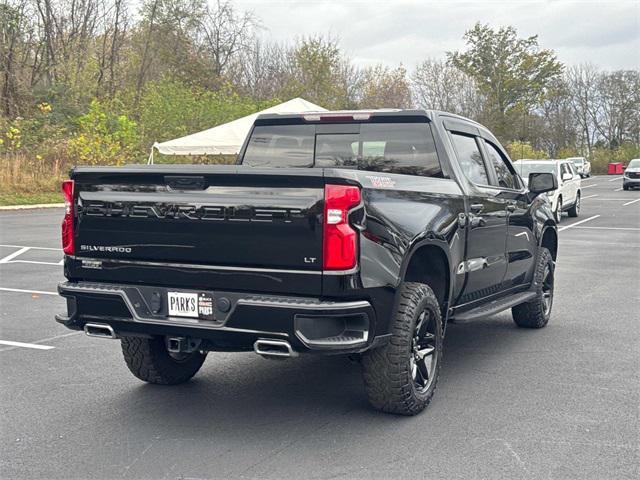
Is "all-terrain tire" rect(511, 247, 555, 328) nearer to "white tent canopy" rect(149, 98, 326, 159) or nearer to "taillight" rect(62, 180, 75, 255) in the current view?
"taillight" rect(62, 180, 75, 255)

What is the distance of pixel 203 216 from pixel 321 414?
148 centimetres

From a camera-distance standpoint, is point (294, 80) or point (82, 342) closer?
point (82, 342)

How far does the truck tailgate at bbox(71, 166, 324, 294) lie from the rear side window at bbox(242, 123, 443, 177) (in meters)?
1.82

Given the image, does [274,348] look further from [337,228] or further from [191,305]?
[337,228]

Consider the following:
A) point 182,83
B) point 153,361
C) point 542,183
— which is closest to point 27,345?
point 153,361

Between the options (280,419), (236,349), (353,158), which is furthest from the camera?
(353,158)

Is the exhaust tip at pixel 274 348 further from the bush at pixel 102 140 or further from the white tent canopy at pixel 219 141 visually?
the bush at pixel 102 140

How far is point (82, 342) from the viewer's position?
6.94 metres

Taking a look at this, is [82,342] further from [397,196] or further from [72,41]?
[72,41]

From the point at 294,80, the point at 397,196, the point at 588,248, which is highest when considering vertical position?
the point at 294,80

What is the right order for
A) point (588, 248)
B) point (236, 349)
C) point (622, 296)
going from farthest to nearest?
point (588, 248) → point (622, 296) → point (236, 349)

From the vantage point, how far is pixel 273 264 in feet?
14.0

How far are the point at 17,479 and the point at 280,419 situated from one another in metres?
1.57

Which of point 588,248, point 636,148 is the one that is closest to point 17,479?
point 588,248
